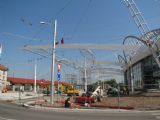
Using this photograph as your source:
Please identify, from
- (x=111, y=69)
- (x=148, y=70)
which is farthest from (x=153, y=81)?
(x=111, y=69)

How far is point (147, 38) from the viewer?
190 ft

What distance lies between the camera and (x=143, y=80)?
69750 mm

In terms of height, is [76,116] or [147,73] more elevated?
[147,73]

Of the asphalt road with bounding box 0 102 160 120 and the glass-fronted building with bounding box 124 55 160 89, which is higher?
the glass-fronted building with bounding box 124 55 160 89

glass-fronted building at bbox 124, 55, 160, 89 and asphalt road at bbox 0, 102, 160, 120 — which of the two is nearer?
asphalt road at bbox 0, 102, 160, 120

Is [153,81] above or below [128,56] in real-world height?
below

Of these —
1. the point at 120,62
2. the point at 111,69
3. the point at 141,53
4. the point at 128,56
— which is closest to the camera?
the point at 141,53

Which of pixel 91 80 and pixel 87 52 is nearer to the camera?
pixel 87 52

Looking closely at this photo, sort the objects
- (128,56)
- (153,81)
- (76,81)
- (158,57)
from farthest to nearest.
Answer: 1. (76,81)
2. (128,56)
3. (153,81)
4. (158,57)

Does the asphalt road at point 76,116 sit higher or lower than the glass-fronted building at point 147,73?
lower

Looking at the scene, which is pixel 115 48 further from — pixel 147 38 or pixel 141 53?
pixel 147 38

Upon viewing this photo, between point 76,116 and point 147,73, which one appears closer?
point 76,116

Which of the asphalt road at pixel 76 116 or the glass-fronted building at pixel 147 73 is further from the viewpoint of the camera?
the glass-fronted building at pixel 147 73

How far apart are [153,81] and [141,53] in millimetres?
7177
